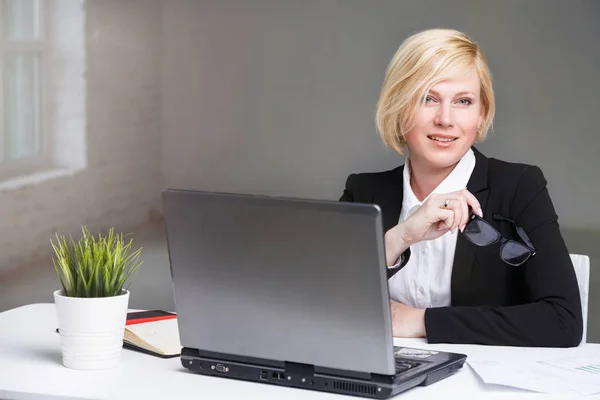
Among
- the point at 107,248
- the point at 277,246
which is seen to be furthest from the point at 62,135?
the point at 277,246

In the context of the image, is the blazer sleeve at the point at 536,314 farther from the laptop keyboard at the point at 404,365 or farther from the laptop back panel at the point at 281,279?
the laptop back panel at the point at 281,279

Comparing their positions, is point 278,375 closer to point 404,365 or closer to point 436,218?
point 404,365

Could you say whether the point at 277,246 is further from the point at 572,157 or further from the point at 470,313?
the point at 572,157

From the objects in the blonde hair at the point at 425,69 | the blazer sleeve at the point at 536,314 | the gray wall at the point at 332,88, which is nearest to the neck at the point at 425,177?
the blonde hair at the point at 425,69

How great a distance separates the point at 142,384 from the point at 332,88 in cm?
263

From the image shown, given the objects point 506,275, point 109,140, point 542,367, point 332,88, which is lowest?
point 542,367

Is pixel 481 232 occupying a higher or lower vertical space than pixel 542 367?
higher

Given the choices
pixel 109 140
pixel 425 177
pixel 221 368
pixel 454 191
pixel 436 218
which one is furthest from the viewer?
pixel 109 140

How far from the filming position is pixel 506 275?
2506 mm

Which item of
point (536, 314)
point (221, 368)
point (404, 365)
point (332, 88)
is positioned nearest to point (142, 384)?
point (221, 368)

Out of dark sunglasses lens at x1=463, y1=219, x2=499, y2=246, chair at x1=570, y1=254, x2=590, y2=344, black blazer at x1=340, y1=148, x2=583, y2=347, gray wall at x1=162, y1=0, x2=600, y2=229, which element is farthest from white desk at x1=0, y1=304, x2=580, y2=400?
gray wall at x1=162, y1=0, x2=600, y2=229

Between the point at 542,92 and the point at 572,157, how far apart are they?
308 millimetres

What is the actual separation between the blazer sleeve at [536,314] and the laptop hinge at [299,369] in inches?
19.8

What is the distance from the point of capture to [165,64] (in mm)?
4340
